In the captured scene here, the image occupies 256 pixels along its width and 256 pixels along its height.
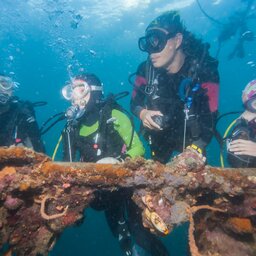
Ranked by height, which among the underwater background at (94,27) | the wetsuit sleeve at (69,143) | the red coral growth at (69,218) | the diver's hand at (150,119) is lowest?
the red coral growth at (69,218)

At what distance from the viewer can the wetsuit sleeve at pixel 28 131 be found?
19.1 ft

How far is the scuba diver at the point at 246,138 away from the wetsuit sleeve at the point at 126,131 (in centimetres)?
163

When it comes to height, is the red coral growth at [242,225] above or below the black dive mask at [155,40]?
below

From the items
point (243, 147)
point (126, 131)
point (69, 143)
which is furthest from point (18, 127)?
point (243, 147)

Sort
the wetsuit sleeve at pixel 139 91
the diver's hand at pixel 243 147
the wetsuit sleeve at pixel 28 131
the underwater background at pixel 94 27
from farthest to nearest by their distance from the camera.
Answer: the underwater background at pixel 94 27, the wetsuit sleeve at pixel 139 91, the wetsuit sleeve at pixel 28 131, the diver's hand at pixel 243 147

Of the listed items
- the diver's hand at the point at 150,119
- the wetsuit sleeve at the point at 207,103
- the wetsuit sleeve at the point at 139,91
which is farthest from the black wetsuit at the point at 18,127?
the wetsuit sleeve at the point at 207,103

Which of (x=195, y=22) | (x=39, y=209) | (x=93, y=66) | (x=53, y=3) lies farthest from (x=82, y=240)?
(x=93, y=66)

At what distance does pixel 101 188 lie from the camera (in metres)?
2.87

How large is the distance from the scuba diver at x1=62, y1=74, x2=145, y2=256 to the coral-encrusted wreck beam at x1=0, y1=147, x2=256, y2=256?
7.23 ft

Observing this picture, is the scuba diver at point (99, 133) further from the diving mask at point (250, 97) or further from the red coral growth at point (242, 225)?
the red coral growth at point (242, 225)

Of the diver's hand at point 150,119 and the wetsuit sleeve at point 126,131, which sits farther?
the wetsuit sleeve at point 126,131

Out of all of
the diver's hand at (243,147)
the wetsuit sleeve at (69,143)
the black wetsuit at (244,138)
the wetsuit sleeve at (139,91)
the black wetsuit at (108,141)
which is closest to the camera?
the diver's hand at (243,147)

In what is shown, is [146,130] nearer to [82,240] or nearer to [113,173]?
[113,173]

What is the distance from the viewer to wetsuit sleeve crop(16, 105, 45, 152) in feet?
19.1
